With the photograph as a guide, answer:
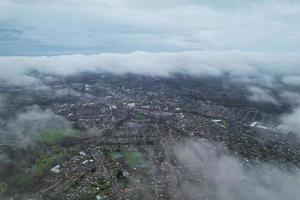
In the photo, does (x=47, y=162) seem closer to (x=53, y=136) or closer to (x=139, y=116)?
(x=53, y=136)

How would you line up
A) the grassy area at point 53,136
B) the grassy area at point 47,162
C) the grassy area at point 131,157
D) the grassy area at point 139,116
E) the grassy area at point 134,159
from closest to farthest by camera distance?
the grassy area at point 47,162, the grassy area at point 134,159, the grassy area at point 131,157, the grassy area at point 53,136, the grassy area at point 139,116

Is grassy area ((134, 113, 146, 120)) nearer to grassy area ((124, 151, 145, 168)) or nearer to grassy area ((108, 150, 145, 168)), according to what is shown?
grassy area ((108, 150, 145, 168))

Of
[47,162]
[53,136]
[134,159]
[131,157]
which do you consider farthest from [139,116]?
[47,162]

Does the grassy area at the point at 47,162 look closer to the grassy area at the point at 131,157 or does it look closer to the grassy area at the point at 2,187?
the grassy area at the point at 2,187

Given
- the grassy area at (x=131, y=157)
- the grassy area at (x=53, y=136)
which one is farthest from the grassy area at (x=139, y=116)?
the grassy area at (x=131, y=157)

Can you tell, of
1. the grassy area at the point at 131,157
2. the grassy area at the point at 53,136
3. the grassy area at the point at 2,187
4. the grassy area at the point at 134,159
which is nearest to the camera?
the grassy area at the point at 2,187

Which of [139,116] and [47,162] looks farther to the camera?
[139,116]

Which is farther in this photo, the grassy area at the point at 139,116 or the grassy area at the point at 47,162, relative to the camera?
the grassy area at the point at 139,116

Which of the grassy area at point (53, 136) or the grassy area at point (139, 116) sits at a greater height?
the grassy area at point (53, 136)
